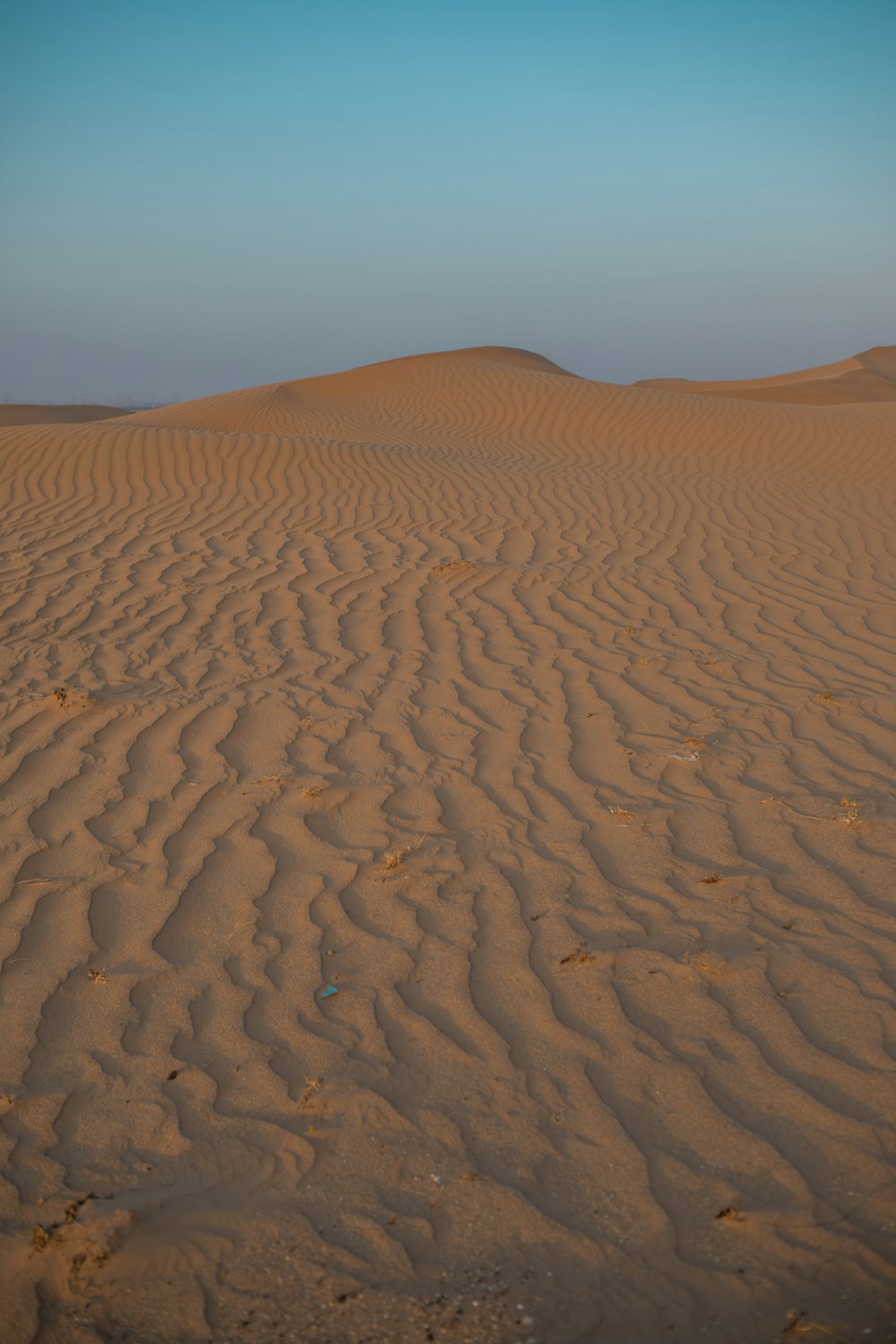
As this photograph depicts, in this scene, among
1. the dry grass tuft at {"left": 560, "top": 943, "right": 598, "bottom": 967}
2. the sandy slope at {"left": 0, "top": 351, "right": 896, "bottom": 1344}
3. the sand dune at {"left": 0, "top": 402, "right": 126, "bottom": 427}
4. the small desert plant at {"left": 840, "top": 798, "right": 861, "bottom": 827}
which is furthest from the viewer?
the sand dune at {"left": 0, "top": 402, "right": 126, "bottom": 427}

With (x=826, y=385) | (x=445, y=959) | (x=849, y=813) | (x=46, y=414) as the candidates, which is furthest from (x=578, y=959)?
(x=826, y=385)

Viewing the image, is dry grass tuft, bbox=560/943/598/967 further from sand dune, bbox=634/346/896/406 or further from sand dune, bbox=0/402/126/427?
sand dune, bbox=634/346/896/406

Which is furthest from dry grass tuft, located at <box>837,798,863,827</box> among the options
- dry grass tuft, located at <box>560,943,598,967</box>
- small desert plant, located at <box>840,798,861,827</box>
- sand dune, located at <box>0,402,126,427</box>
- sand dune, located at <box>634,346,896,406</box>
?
sand dune, located at <box>634,346,896,406</box>

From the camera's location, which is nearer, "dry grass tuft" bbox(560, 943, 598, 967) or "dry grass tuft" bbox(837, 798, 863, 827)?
"dry grass tuft" bbox(560, 943, 598, 967)

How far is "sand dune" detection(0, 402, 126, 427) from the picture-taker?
2727 centimetres

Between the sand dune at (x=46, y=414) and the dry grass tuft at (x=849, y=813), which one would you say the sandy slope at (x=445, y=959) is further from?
the sand dune at (x=46, y=414)

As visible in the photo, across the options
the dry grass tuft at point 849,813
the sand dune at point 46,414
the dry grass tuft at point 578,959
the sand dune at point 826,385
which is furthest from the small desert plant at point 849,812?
the sand dune at point 826,385

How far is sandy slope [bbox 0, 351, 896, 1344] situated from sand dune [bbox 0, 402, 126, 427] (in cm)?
2285

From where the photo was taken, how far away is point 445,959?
296 cm

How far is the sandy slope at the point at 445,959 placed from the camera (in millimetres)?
2027

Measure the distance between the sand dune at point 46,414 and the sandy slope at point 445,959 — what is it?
Result: 75.0 ft

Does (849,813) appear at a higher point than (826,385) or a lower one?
lower

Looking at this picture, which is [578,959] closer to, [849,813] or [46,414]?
[849,813]

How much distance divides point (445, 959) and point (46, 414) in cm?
2937
